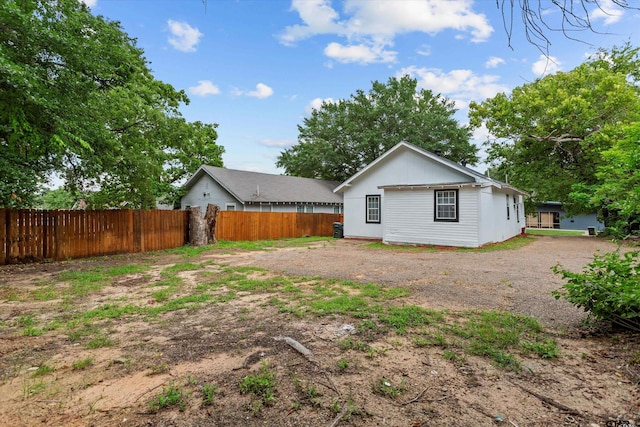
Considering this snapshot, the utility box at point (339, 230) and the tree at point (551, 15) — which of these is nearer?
the tree at point (551, 15)

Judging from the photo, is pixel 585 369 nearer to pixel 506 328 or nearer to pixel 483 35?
pixel 506 328

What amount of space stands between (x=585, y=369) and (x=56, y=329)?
5729 mm

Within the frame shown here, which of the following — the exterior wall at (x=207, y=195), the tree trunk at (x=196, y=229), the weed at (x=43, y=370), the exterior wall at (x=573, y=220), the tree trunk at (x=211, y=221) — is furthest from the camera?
the exterior wall at (x=573, y=220)

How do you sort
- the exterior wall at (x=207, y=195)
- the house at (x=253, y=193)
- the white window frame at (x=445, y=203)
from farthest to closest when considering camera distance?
the exterior wall at (x=207, y=195) < the house at (x=253, y=193) < the white window frame at (x=445, y=203)

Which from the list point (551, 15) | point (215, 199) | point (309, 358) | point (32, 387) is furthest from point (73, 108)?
point (215, 199)

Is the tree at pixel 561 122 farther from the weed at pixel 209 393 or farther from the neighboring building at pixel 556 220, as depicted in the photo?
the weed at pixel 209 393

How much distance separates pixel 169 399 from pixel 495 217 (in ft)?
49.4

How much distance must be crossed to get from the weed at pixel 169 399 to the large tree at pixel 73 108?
17.0 feet

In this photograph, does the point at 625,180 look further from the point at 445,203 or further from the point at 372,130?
the point at 372,130

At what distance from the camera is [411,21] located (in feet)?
7.55

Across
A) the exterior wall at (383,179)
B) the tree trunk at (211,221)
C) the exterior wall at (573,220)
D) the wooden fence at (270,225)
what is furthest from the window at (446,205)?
the exterior wall at (573,220)

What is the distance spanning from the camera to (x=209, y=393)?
7.80ft

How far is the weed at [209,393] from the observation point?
7.51 ft

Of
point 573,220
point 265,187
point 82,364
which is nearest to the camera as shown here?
point 82,364
